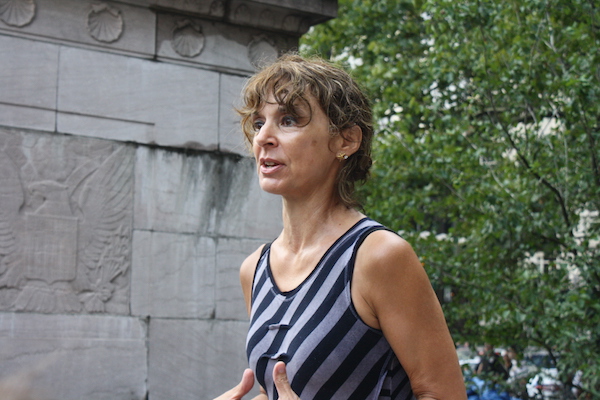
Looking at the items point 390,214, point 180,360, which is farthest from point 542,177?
point 180,360

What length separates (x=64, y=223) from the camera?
4746mm

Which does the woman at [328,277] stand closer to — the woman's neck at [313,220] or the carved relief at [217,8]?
the woman's neck at [313,220]

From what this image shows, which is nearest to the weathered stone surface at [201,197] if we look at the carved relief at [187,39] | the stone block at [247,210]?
the stone block at [247,210]

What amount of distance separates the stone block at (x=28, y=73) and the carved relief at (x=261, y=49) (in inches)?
51.8

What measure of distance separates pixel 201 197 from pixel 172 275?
1.67ft

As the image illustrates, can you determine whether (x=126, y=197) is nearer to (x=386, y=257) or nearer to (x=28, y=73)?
(x=28, y=73)

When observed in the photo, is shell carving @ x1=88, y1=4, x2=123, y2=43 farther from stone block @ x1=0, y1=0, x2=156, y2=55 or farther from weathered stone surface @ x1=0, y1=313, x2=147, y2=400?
weathered stone surface @ x1=0, y1=313, x2=147, y2=400

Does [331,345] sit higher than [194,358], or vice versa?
[331,345]

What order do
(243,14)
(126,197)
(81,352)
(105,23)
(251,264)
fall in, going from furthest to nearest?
(243,14) → (105,23) → (126,197) → (81,352) → (251,264)

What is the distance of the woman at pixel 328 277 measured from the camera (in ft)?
6.82

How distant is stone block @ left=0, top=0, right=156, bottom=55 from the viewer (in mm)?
4871

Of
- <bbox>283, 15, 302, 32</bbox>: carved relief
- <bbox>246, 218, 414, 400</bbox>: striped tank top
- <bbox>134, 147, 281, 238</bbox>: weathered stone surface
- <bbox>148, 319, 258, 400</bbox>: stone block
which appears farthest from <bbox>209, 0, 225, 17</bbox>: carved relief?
<bbox>246, 218, 414, 400</bbox>: striped tank top

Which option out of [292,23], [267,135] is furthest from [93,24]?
[267,135]

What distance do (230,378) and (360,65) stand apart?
11.7 meters
